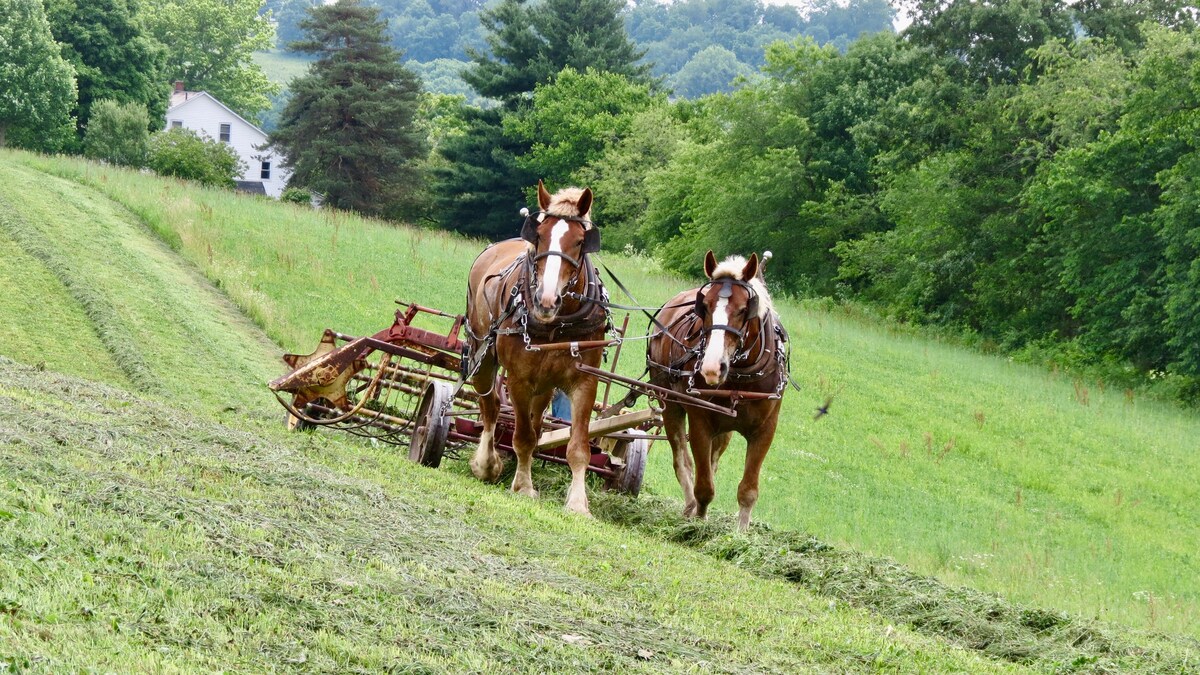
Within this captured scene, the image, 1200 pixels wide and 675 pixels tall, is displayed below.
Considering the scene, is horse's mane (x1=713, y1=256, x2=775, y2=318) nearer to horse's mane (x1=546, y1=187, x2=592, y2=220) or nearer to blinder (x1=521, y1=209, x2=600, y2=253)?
blinder (x1=521, y1=209, x2=600, y2=253)

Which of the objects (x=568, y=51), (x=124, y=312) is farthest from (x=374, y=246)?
(x=568, y=51)

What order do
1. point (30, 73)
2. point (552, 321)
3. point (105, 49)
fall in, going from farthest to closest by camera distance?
point (105, 49) → point (30, 73) → point (552, 321)

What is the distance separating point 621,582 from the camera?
7.26 metres

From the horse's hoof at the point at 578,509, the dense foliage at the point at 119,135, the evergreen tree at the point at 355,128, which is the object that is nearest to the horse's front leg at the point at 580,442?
the horse's hoof at the point at 578,509

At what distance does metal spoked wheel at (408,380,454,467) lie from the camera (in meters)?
11.3

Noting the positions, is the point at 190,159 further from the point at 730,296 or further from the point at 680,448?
the point at 730,296

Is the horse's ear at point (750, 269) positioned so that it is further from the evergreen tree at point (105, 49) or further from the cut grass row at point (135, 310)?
the evergreen tree at point (105, 49)

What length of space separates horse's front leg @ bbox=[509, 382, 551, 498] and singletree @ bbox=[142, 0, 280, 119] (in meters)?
90.7

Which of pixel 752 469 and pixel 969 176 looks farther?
pixel 969 176

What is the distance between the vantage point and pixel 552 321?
10.1m

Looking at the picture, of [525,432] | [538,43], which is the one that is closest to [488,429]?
[525,432]

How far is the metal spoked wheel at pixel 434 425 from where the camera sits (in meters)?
11.3

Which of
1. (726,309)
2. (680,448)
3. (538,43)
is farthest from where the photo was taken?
(538,43)

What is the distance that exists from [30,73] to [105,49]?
8.02m
